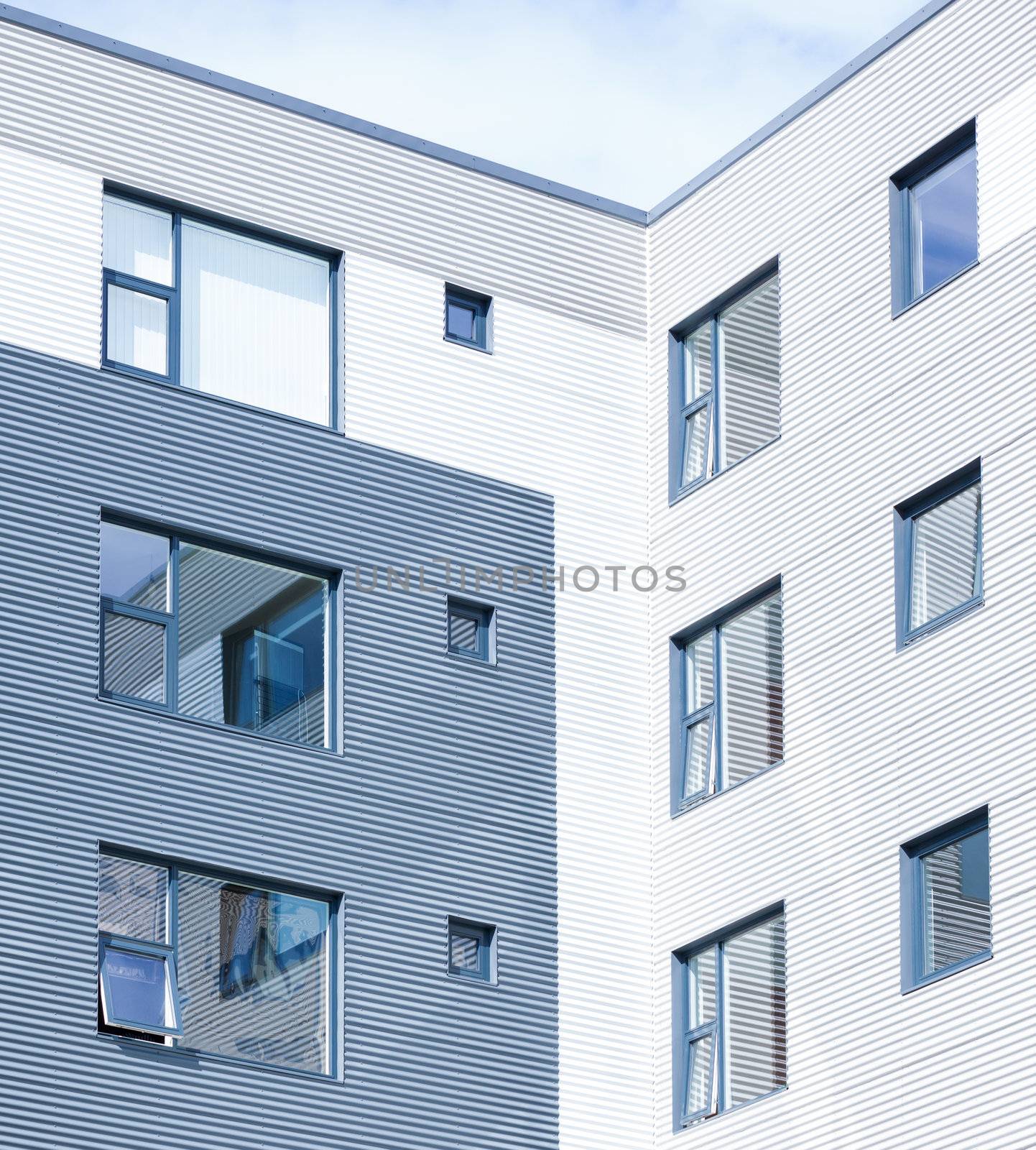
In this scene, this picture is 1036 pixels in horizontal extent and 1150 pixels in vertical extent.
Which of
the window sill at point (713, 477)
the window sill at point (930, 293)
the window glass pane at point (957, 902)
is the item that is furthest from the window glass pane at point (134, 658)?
the window sill at point (930, 293)

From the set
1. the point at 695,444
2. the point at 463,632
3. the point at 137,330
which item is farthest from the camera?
the point at 695,444

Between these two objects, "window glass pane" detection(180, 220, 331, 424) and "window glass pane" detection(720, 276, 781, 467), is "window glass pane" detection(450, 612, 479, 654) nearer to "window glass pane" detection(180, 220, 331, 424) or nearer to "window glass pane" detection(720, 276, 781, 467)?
"window glass pane" detection(180, 220, 331, 424)

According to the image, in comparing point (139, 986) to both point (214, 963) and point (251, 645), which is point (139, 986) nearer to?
point (214, 963)

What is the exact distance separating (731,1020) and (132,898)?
576 centimetres

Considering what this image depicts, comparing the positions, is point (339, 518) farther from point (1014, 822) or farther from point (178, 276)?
point (1014, 822)

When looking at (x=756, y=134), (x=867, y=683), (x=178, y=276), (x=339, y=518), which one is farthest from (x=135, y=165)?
(x=867, y=683)

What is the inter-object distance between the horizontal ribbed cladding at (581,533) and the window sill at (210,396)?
386 millimetres

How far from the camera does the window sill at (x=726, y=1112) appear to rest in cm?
2236

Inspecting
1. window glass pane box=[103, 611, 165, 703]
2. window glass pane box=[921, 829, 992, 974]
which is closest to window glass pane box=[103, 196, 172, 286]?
window glass pane box=[103, 611, 165, 703]

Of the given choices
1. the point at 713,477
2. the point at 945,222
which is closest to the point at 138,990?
the point at 713,477

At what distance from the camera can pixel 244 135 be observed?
81.6 ft

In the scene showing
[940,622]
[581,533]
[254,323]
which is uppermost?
[254,323]

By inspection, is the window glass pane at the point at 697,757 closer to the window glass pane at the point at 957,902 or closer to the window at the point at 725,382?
the window at the point at 725,382

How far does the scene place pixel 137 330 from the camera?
23.6 meters
